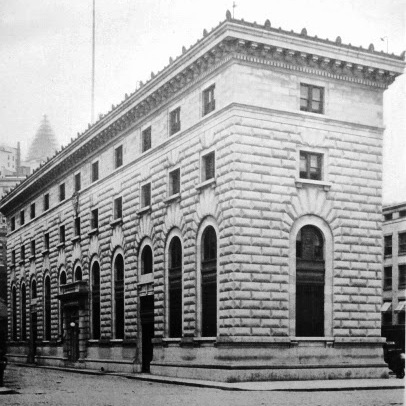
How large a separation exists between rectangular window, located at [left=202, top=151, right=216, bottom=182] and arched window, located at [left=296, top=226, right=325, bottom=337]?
4.60 metres

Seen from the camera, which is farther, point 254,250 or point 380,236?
point 380,236

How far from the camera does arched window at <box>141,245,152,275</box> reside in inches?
1597

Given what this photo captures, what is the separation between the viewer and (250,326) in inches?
1228

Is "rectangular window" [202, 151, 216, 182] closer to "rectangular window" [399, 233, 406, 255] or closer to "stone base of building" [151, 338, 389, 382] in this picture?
"stone base of building" [151, 338, 389, 382]

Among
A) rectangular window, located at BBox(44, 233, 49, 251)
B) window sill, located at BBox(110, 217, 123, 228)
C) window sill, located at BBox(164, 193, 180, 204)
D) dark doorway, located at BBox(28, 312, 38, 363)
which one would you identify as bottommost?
dark doorway, located at BBox(28, 312, 38, 363)

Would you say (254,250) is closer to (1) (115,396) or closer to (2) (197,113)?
(2) (197,113)

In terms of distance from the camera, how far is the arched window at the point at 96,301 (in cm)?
4731

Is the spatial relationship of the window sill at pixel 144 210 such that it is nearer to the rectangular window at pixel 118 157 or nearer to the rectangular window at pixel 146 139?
the rectangular window at pixel 146 139

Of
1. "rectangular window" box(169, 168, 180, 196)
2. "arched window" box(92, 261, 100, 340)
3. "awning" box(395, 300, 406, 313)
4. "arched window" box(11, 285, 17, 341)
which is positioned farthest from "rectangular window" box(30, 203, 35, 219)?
"awning" box(395, 300, 406, 313)

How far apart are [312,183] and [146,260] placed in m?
11.5

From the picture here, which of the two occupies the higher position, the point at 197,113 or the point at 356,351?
the point at 197,113

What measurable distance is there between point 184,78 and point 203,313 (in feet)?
34.3

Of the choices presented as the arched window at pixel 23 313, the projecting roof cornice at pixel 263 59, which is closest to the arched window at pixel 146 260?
the projecting roof cornice at pixel 263 59

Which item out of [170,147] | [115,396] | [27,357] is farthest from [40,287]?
[115,396]
